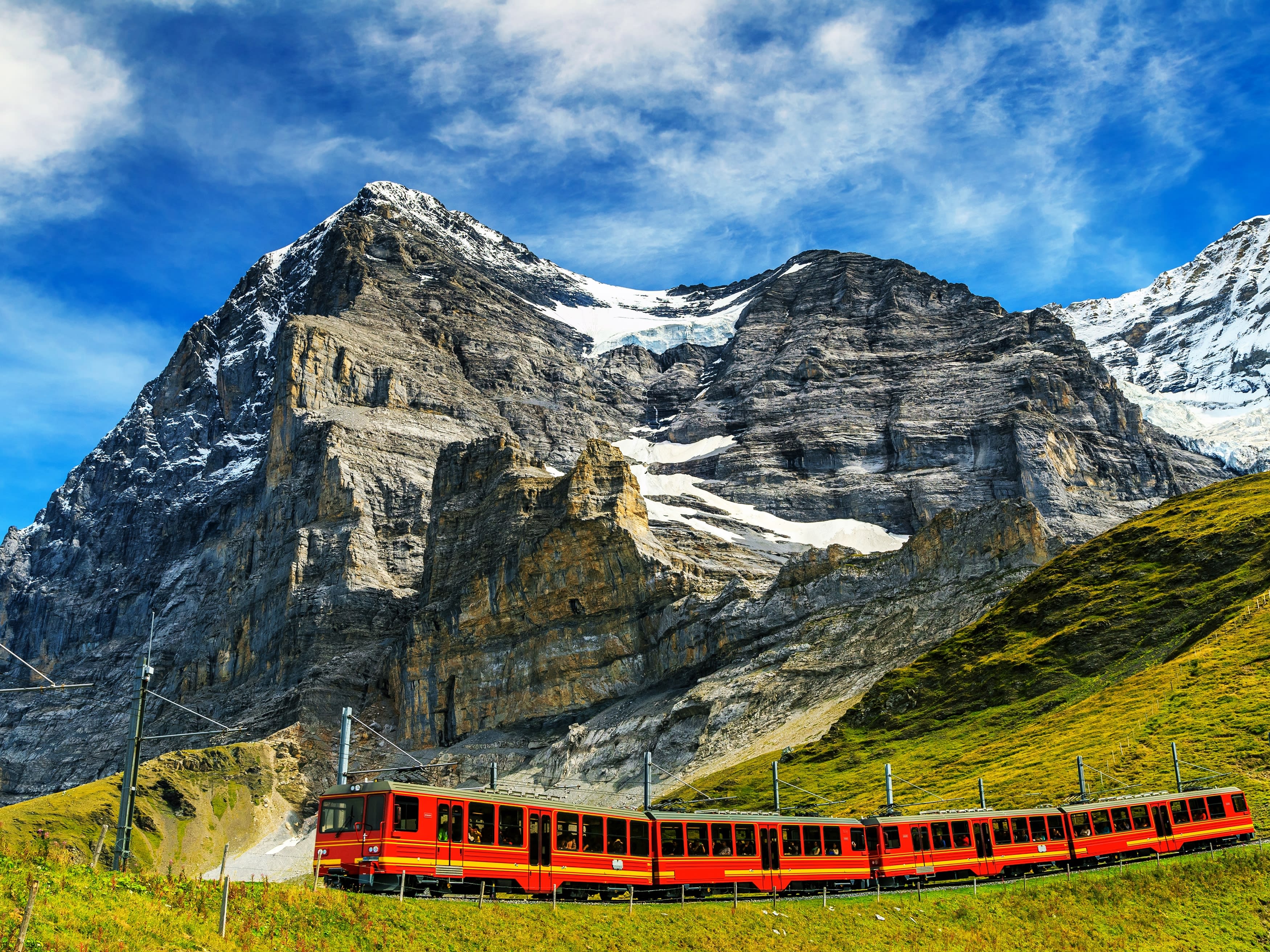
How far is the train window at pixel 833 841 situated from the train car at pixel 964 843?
1.36 metres

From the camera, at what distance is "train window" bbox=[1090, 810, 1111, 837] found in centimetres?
4888

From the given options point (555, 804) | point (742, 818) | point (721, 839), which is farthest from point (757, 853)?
point (555, 804)

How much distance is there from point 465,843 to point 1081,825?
2816cm

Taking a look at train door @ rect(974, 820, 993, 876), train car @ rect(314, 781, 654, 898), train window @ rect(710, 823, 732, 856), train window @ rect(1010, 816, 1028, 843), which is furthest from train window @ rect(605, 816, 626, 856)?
train window @ rect(1010, 816, 1028, 843)

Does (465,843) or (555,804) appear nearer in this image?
(465,843)

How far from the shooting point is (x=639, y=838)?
40.4 metres

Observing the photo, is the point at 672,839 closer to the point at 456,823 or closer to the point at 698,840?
the point at 698,840

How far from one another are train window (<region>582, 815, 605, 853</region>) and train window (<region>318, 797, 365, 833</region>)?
811 centimetres

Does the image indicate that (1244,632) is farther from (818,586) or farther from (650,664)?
(650,664)

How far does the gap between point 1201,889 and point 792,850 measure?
14.8 metres

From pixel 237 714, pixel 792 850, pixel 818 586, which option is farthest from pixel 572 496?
pixel 792 850

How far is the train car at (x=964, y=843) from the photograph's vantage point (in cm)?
4588

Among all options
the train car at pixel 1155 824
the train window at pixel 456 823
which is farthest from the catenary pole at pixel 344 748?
the train car at pixel 1155 824

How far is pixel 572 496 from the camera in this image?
17675cm
